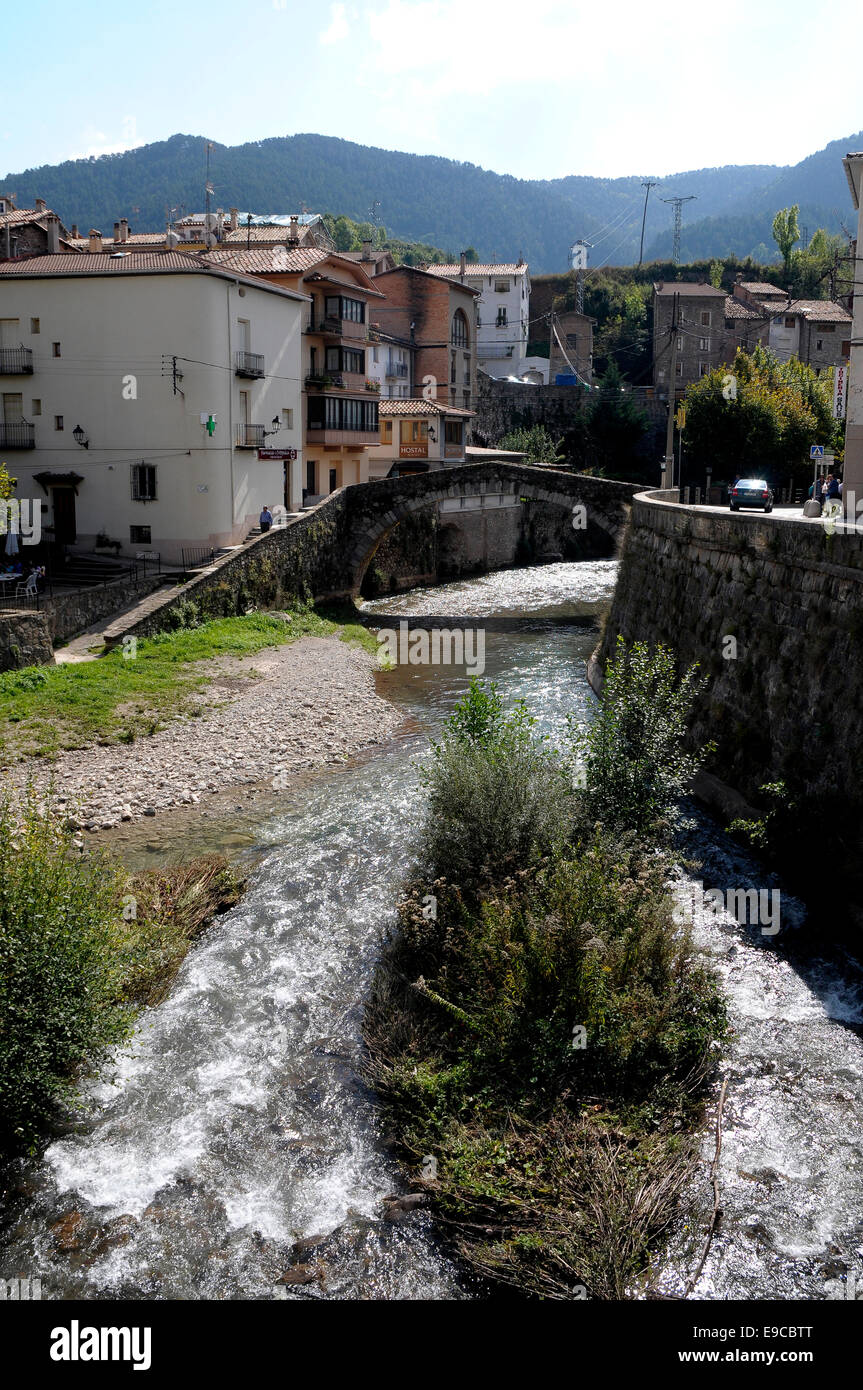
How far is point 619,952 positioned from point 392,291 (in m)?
62.6

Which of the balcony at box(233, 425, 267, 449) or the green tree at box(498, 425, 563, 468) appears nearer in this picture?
the balcony at box(233, 425, 267, 449)

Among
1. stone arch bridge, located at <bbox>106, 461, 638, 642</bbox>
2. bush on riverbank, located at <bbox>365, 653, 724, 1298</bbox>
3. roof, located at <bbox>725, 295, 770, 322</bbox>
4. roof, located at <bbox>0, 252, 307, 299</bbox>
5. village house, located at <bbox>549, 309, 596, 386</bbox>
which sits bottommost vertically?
bush on riverbank, located at <bbox>365, 653, 724, 1298</bbox>

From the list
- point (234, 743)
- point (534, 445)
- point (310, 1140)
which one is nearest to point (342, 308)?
point (534, 445)

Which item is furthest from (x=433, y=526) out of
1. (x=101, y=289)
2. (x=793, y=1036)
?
(x=793, y=1036)

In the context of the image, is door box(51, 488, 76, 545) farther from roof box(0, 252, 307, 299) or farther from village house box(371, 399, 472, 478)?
village house box(371, 399, 472, 478)

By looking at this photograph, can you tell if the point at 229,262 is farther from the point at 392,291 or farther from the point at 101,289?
the point at 392,291

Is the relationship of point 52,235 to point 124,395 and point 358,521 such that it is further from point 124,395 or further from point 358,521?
point 358,521

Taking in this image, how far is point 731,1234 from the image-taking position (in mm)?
9844

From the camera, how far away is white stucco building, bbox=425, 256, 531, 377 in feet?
305

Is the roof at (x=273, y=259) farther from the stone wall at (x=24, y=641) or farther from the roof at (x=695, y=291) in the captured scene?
the roof at (x=695, y=291)

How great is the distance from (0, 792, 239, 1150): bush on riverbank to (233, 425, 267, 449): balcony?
2702 cm

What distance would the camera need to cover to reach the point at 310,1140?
37.0 ft

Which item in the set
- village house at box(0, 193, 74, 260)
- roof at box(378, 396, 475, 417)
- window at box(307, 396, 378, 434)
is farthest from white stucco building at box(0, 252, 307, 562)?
roof at box(378, 396, 475, 417)

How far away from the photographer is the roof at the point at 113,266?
3550 centimetres
